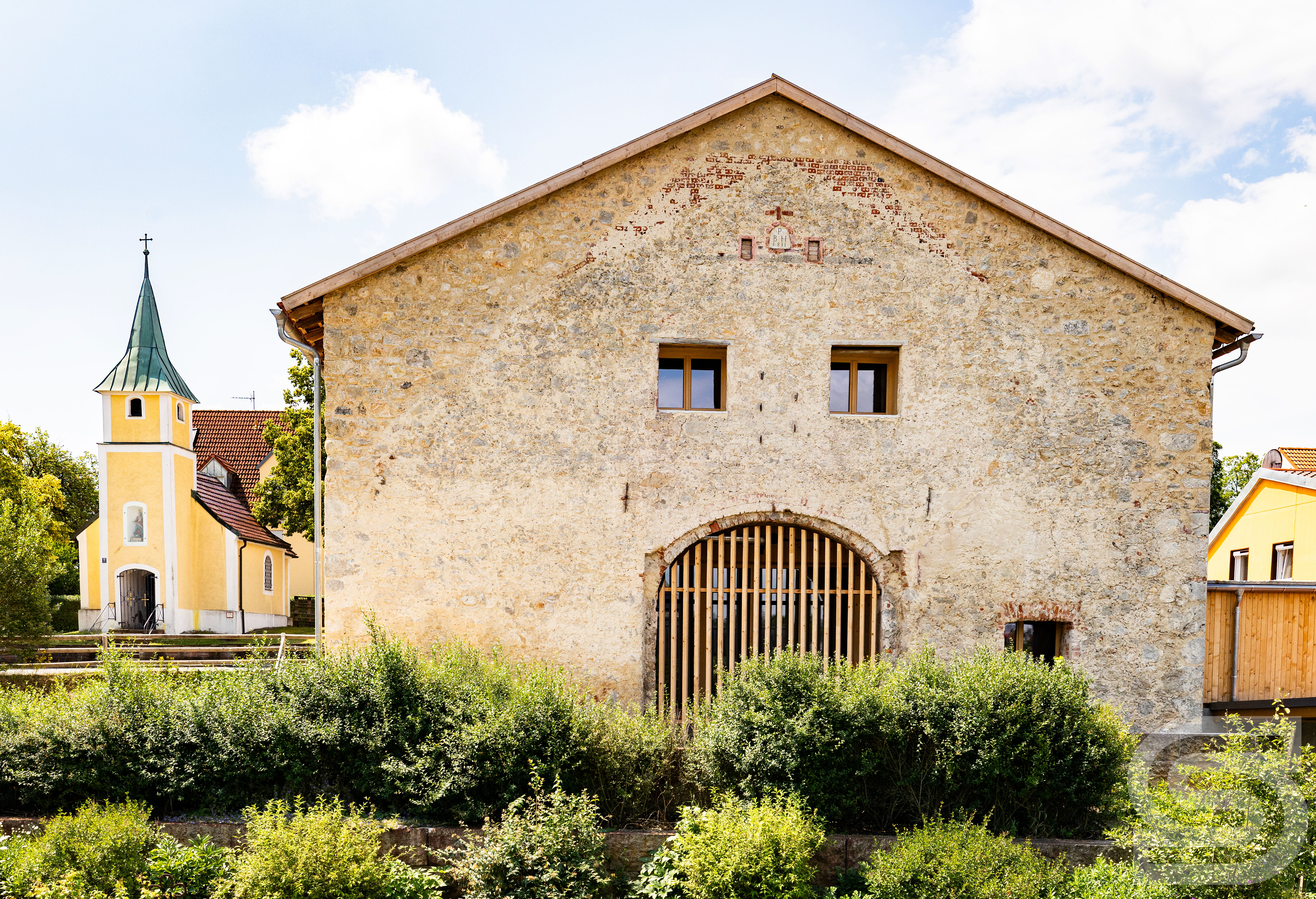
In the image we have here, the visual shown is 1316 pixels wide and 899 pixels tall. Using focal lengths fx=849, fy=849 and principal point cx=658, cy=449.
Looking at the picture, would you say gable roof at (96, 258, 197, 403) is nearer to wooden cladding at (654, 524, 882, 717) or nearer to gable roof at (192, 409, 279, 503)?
gable roof at (192, 409, 279, 503)

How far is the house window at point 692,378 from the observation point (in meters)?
10.3

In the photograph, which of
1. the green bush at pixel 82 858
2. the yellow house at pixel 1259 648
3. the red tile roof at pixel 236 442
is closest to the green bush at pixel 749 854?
the green bush at pixel 82 858

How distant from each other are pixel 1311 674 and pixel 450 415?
10589 mm

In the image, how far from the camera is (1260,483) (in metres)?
19.6

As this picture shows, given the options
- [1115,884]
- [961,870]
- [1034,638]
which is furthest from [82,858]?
[1034,638]

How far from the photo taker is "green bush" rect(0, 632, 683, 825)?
25.3 ft

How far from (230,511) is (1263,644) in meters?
28.1

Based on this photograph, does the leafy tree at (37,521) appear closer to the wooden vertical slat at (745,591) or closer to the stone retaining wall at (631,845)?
the stone retaining wall at (631,845)

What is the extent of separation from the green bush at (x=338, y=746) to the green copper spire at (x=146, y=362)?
767 inches

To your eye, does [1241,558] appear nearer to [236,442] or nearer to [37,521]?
[37,521]

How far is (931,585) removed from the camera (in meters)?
10.0

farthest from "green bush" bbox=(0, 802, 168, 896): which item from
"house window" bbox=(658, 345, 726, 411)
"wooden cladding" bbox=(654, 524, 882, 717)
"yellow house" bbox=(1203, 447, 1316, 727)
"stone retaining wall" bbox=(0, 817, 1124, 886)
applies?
"yellow house" bbox=(1203, 447, 1316, 727)

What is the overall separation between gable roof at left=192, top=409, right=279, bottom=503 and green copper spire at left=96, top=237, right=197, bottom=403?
4.95 meters

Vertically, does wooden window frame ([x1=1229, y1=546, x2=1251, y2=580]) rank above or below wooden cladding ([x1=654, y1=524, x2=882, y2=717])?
below
